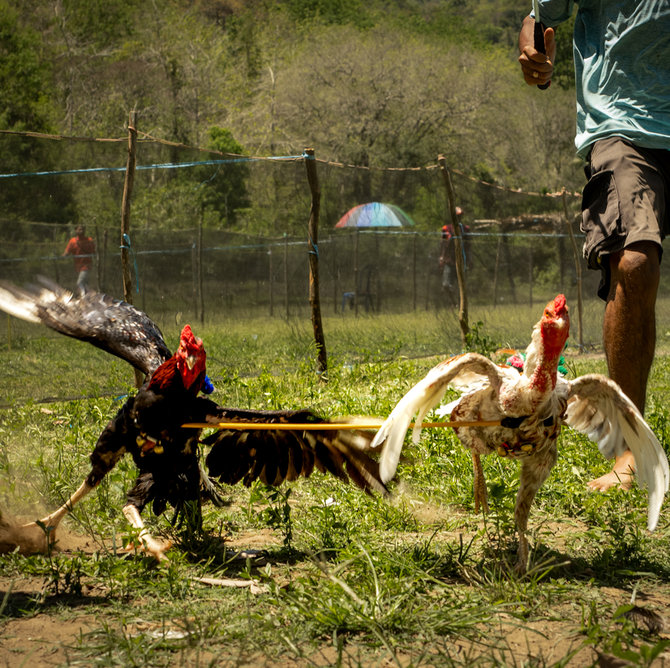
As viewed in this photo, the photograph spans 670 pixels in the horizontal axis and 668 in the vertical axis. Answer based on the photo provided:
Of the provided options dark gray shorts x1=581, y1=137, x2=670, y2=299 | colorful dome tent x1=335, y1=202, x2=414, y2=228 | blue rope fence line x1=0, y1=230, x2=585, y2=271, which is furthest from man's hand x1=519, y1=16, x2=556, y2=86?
colorful dome tent x1=335, y1=202, x2=414, y2=228

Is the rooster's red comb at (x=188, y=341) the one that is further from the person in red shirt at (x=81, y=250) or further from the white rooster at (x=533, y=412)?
the person in red shirt at (x=81, y=250)

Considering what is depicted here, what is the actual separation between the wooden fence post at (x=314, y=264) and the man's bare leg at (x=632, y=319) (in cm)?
397

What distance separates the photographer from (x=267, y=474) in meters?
3.61

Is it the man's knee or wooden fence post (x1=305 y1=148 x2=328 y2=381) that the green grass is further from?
wooden fence post (x1=305 y1=148 x2=328 y2=381)

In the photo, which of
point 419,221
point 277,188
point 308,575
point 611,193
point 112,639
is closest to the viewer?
point 112,639

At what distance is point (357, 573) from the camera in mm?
2877

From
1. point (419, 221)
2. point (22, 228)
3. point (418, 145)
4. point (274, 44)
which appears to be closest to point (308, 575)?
point (22, 228)

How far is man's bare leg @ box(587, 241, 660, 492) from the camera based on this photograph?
364 centimetres

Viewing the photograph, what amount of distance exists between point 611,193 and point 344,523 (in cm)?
197

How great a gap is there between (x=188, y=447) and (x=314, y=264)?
4.31 meters

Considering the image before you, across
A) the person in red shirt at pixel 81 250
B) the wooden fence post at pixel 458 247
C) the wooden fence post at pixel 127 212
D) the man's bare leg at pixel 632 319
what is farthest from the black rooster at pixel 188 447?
the wooden fence post at pixel 458 247

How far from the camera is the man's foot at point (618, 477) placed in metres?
3.80

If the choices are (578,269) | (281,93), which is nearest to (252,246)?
(578,269)

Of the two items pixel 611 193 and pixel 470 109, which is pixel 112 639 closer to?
pixel 611 193
